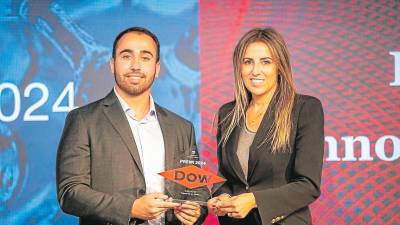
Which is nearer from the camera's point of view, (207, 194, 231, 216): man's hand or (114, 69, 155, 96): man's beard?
(207, 194, 231, 216): man's hand

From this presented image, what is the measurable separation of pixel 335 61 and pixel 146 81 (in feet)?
5.74

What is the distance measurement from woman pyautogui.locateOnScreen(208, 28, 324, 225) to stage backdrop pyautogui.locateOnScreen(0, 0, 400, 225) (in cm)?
124

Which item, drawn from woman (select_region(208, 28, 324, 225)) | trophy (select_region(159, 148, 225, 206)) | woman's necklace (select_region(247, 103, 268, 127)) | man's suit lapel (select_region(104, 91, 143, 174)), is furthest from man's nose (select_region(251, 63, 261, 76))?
man's suit lapel (select_region(104, 91, 143, 174))

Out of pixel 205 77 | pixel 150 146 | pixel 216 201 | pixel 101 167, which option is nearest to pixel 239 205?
pixel 216 201

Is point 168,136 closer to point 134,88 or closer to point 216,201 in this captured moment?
point 134,88

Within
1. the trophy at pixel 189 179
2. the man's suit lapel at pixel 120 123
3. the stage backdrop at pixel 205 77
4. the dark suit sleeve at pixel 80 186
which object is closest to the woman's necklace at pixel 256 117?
the trophy at pixel 189 179

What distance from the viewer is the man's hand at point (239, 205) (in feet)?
7.60

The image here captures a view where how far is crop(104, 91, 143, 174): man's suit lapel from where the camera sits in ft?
8.32

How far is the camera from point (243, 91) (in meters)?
2.66

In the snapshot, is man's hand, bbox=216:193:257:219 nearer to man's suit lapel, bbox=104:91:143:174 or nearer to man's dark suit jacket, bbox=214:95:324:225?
man's dark suit jacket, bbox=214:95:324:225

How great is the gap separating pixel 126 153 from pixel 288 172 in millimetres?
747

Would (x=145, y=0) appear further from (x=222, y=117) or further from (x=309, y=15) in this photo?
(x=222, y=117)

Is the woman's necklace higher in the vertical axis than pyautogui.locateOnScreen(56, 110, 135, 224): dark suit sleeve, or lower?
higher

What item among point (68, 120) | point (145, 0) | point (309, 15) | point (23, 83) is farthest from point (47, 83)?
point (309, 15)
